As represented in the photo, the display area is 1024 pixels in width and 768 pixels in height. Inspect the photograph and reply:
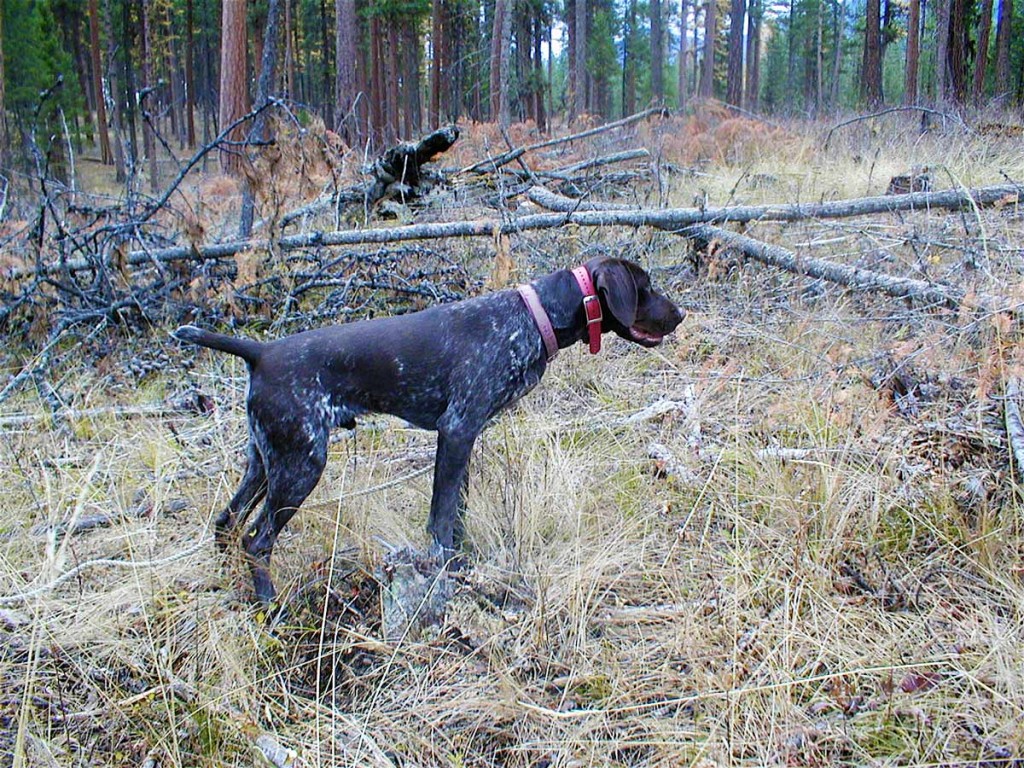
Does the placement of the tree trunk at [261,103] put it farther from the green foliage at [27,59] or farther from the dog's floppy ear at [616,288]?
the green foliage at [27,59]

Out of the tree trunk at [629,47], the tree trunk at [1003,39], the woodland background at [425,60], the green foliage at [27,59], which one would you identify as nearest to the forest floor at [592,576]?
the woodland background at [425,60]

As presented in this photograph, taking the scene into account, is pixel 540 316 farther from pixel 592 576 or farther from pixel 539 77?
pixel 539 77

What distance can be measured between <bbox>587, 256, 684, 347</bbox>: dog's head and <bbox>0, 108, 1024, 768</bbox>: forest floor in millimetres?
664

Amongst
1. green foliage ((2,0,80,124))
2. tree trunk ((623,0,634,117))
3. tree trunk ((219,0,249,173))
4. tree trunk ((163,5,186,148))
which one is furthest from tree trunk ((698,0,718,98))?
green foliage ((2,0,80,124))

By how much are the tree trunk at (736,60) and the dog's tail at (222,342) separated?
2229 cm

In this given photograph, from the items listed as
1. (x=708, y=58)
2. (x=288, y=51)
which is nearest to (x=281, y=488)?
(x=288, y=51)

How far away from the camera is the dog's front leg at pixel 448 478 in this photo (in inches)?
118

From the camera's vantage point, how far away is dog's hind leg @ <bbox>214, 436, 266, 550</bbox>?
3059mm

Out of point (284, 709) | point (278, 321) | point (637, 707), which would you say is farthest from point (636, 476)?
point (278, 321)

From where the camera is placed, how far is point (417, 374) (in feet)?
9.82

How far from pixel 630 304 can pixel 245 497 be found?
179 centimetres

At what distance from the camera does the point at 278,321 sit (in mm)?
5238

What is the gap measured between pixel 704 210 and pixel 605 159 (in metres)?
4.56

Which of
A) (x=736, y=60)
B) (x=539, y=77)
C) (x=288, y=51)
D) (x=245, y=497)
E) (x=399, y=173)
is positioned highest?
(x=539, y=77)
